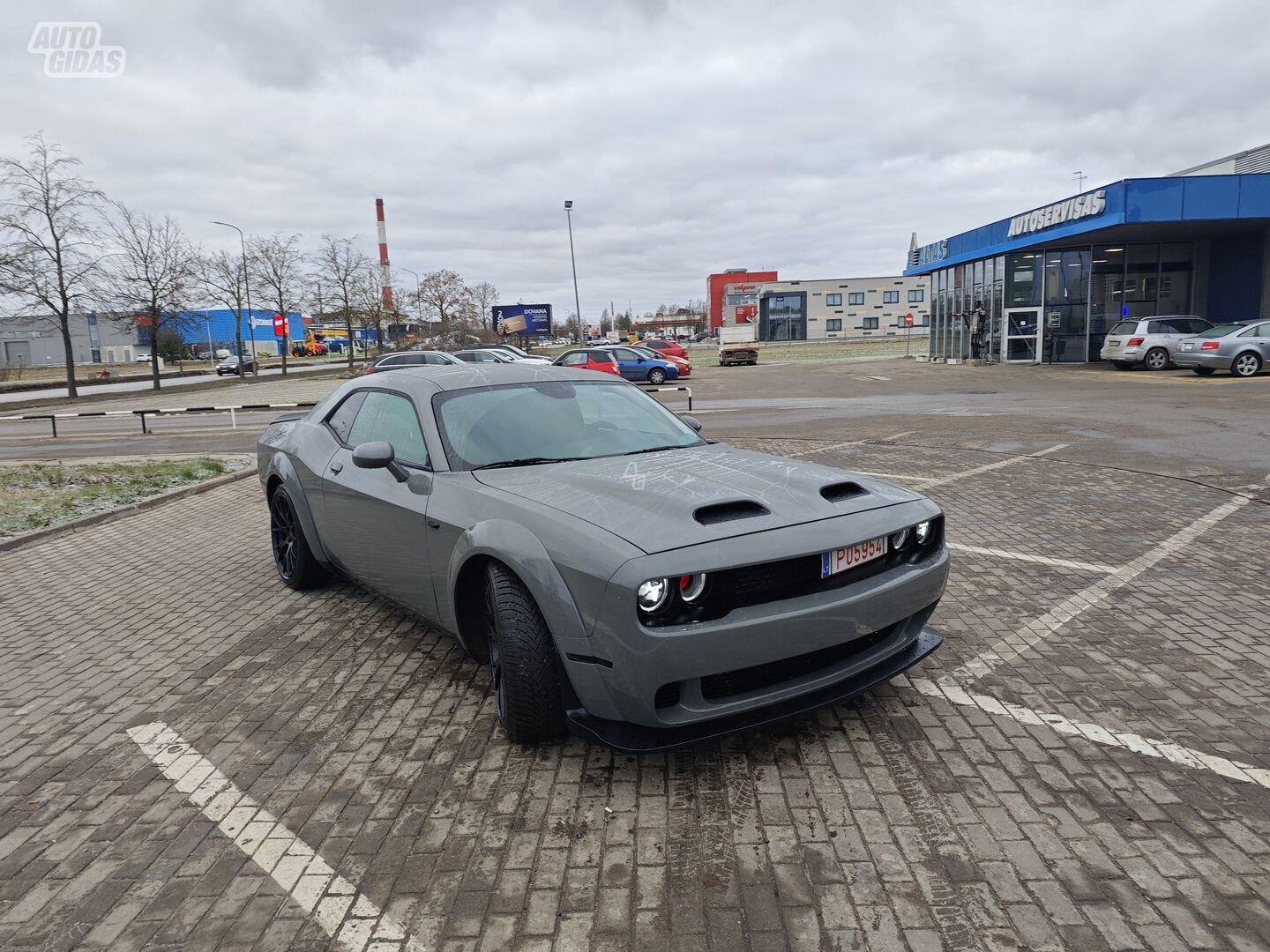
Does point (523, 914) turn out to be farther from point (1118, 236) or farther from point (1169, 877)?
point (1118, 236)

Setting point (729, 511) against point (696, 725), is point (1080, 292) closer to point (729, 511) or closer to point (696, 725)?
point (729, 511)

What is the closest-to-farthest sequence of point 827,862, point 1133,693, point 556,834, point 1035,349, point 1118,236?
point 827,862 < point 556,834 < point 1133,693 < point 1118,236 < point 1035,349

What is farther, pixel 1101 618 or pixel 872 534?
pixel 1101 618

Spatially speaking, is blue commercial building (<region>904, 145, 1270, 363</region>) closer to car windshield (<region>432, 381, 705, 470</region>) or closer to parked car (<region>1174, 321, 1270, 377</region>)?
parked car (<region>1174, 321, 1270, 377</region>)

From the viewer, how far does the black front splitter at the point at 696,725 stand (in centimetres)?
285

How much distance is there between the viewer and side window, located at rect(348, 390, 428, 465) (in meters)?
4.14

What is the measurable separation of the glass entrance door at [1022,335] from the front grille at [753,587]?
Result: 3238cm

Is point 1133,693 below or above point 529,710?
below

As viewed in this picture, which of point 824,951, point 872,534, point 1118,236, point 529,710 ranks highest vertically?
point 1118,236

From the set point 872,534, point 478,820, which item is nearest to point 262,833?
point 478,820

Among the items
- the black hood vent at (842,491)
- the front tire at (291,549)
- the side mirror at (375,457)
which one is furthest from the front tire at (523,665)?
the front tire at (291,549)

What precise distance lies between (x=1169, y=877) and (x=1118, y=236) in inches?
1224

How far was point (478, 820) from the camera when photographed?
2.85 meters

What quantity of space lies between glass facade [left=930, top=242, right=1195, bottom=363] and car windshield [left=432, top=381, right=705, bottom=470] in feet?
97.9
